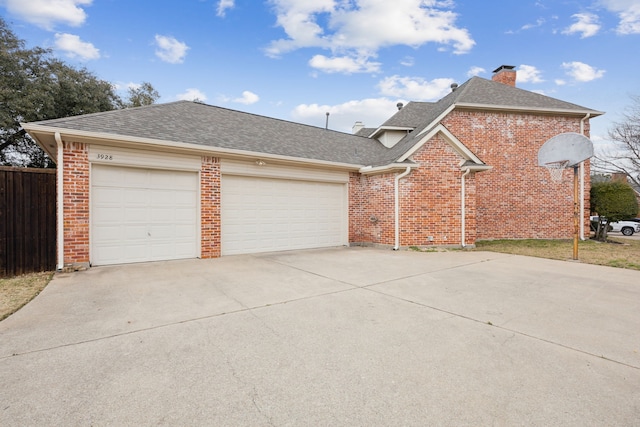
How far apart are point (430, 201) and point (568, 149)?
394cm

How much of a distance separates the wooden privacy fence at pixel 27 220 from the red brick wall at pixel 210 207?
10.5 feet

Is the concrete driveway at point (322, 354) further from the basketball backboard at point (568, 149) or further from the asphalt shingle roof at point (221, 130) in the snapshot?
the basketball backboard at point (568, 149)

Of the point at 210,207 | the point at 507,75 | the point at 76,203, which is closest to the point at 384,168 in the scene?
the point at 210,207

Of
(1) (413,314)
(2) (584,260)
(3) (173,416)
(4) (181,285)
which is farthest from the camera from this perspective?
(2) (584,260)

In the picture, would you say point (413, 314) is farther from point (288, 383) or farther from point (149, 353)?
point (149, 353)

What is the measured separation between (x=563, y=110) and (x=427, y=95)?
26.6 ft

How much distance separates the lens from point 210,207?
7871 mm

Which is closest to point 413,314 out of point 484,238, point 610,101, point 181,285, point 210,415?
point 210,415

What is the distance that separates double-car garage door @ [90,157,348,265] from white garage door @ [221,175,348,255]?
0.09 feet

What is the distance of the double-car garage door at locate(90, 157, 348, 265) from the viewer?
6723 mm

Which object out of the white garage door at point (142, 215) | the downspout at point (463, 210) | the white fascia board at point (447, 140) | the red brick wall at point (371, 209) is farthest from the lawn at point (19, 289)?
the downspout at point (463, 210)

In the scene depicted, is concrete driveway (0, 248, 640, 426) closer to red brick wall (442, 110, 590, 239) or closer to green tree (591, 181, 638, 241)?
red brick wall (442, 110, 590, 239)

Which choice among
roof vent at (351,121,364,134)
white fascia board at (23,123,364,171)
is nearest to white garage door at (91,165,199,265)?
white fascia board at (23,123,364,171)

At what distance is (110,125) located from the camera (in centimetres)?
673
